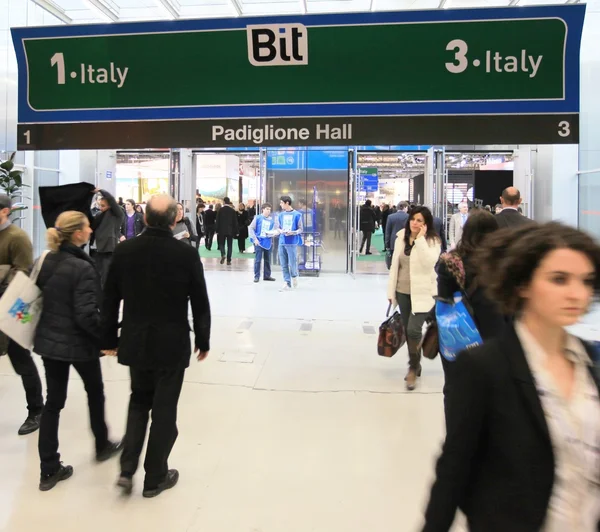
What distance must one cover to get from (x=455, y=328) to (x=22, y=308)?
2409mm

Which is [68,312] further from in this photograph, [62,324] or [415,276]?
[415,276]

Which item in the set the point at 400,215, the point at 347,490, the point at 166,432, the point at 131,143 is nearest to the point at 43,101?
the point at 131,143

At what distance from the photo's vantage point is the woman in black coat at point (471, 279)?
2822 millimetres

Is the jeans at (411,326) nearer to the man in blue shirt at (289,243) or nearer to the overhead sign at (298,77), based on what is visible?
the overhead sign at (298,77)

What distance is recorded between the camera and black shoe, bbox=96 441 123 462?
3.22 metres

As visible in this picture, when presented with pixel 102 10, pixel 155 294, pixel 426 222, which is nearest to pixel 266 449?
pixel 155 294

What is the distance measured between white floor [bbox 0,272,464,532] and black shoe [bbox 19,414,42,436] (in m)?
0.06

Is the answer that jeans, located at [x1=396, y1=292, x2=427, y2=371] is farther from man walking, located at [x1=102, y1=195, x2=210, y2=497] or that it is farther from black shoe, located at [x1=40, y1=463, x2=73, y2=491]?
black shoe, located at [x1=40, y1=463, x2=73, y2=491]

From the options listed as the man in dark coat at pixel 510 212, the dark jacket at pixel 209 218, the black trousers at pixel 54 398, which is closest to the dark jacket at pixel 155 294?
the black trousers at pixel 54 398

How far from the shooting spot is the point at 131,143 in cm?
A: 345

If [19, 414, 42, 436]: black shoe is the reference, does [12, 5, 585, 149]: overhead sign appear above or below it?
above

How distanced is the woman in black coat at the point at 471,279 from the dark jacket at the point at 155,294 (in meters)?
1.39

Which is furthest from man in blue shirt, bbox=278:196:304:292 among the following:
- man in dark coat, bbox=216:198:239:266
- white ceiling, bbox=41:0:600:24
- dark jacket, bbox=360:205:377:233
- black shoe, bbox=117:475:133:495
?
black shoe, bbox=117:475:133:495

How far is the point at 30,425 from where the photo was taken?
3658 mm
